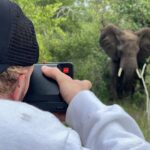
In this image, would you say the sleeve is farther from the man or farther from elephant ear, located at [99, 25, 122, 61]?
elephant ear, located at [99, 25, 122, 61]

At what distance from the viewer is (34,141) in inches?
42.1

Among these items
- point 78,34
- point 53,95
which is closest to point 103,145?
point 53,95

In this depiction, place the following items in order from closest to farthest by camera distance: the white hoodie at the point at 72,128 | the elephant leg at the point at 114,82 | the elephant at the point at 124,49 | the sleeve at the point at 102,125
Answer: the white hoodie at the point at 72,128, the sleeve at the point at 102,125, the elephant at the point at 124,49, the elephant leg at the point at 114,82

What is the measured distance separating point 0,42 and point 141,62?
12.4 m

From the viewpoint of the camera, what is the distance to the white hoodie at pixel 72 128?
1068 mm

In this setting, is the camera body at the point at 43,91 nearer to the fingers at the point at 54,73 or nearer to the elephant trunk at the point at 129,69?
the fingers at the point at 54,73

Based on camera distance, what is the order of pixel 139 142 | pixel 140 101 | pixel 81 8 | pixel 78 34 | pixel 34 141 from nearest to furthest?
1. pixel 34 141
2. pixel 139 142
3. pixel 140 101
4. pixel 78 34
5. pixel 81 8

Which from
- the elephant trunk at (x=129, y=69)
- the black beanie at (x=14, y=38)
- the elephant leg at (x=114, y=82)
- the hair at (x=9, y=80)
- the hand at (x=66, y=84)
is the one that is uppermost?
the black beanie at (x=14, y=38)

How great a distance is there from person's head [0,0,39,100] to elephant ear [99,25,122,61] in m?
11.9

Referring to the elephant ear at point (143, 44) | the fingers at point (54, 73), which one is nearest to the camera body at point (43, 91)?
the fingers at point (54, 73)

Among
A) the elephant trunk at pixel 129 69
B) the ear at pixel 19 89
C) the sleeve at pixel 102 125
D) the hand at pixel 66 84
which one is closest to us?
the sleeve at pixel 102 125

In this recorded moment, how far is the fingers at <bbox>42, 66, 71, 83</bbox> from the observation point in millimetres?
1658

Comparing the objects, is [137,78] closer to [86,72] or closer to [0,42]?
[86,72]

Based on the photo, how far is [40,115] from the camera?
3.66 ft
